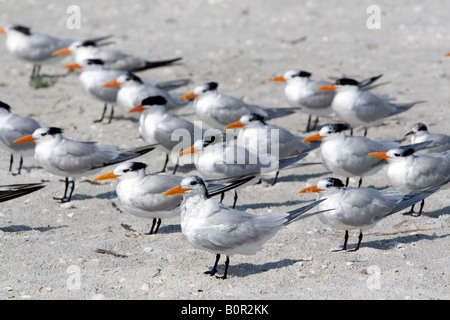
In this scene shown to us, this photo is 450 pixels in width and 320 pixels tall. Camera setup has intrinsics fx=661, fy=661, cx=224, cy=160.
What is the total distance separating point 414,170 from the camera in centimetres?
664

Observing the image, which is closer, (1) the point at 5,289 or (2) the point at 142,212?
(1) the point at 5,289

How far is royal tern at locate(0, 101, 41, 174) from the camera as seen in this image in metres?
8.09

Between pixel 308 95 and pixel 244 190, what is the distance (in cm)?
214

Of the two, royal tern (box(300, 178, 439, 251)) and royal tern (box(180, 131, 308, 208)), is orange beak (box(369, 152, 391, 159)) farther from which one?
royal tern (box(180, 131, 308, 208))

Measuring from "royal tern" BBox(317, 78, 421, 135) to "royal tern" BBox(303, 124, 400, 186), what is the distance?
122 cm

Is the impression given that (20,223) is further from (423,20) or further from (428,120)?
(423,20)

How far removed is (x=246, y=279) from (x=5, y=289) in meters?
1.93

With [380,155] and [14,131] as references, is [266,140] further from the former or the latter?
[14,131]

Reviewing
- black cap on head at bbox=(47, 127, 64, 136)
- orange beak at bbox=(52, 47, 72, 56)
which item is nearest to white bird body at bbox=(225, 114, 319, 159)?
black cap on head at bbox=(47, 127, 64, 136)

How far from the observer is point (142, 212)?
650cm

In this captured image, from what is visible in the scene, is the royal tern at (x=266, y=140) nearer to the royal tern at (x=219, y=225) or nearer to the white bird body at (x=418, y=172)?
the white bird body at (x=418, y=172)

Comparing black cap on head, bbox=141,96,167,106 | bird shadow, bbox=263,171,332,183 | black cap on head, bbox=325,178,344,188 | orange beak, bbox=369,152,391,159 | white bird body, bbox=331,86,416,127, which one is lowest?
bird shadow, bbox=263,171,332,183
